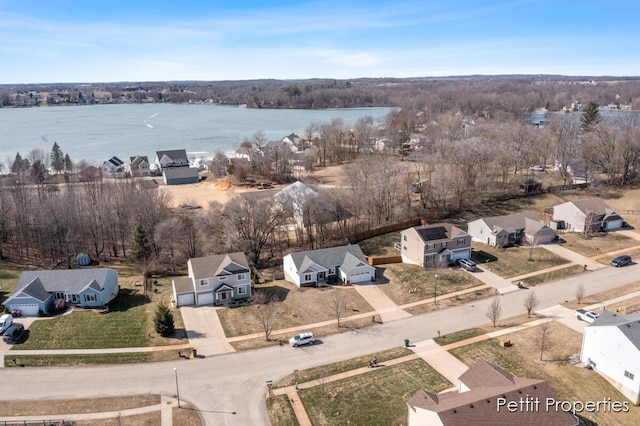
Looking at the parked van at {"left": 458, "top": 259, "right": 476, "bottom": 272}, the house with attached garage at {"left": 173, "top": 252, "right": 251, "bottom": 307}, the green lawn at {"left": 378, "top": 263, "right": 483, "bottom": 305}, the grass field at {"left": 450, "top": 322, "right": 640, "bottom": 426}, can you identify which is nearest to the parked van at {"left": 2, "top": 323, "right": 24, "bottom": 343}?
the house with attached garage at {"left": 173, "top": 252, "right": 251, "bottom": 307}

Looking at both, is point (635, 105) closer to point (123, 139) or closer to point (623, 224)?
point (623, 224)

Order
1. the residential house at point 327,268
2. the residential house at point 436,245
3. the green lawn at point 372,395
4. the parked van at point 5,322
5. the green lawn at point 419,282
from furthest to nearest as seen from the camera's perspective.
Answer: the residential house at point 436,245 → the residential house at point 327,268 → the green lawn at point 419,282 → the parked van at point 5,322 → the green lawn at point 372,395

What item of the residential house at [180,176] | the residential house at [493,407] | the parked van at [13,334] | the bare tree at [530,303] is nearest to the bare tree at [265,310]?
the residential house at [493,407]

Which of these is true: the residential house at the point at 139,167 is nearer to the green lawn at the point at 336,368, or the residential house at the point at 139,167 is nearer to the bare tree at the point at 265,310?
the bare tree at the point at 265,310

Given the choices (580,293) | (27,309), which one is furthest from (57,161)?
(580,293)

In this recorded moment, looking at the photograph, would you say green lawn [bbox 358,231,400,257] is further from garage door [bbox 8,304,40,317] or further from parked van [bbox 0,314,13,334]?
parked van [bbox 0,314,13,334]

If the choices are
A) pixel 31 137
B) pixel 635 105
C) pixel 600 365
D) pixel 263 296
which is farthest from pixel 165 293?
pixel 635 105
